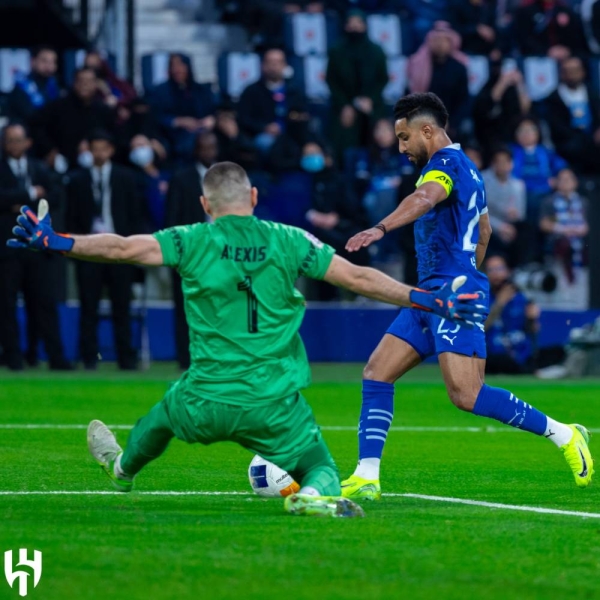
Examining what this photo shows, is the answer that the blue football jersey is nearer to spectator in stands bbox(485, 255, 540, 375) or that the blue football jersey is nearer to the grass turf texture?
the grass turf texture

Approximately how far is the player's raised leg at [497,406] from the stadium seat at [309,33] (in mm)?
15616

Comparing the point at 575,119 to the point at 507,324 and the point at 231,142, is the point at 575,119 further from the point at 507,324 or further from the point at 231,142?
the point at 231,142

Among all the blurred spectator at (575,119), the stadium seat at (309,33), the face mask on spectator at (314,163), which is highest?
the stadium seat at (309,33)

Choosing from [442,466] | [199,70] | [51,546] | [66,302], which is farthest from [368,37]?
[51,546]

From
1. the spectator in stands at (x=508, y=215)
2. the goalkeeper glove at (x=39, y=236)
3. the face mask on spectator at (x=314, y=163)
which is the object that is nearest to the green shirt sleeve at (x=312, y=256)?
the goalkeeper glove at (x=39, y=236)

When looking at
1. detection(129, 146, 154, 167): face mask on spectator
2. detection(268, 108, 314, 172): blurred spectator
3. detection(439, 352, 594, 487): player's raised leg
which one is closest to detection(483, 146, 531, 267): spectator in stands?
detection(268, 108, 314, 172): blurred spectator

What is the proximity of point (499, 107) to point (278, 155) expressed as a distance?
3.84m

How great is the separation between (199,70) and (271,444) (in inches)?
736

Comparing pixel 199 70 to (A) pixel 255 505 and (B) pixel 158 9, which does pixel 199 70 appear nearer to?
(B) pixel 158 9

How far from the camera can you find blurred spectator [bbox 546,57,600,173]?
22.5 meters

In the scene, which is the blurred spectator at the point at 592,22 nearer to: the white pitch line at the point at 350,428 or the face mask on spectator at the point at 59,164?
the face mask on spectator at the point at 59,164

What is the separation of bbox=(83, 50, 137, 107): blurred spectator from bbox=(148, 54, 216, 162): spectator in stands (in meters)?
0.43

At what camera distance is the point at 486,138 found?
2244cm

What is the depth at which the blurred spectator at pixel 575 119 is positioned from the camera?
2250cm
